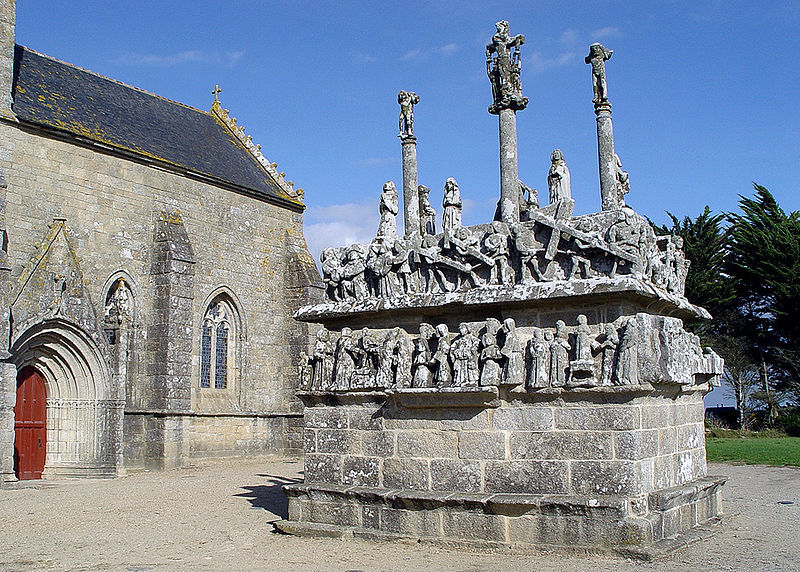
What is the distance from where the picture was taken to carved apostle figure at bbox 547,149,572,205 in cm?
865

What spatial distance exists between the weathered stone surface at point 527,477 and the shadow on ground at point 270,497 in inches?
123

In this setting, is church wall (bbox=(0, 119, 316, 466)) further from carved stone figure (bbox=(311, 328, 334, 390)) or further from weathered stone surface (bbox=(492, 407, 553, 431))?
weathered stone surface (bbox=(492, 407, 553, 431))

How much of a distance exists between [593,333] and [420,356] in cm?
171

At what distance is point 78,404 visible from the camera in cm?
1720

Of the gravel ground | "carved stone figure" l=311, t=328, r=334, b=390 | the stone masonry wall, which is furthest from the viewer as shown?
"carved stone figure" l=311, t=328, r=334, b=390

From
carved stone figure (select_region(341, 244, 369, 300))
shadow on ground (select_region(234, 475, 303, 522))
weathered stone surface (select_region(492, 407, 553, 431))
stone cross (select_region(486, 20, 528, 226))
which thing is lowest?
shadow on ground (select_region(234, 475, 303, 522))

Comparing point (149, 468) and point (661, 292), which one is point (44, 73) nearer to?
point (149, 468)

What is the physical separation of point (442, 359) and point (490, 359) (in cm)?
54

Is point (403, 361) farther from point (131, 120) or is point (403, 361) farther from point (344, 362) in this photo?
point (131, 120)

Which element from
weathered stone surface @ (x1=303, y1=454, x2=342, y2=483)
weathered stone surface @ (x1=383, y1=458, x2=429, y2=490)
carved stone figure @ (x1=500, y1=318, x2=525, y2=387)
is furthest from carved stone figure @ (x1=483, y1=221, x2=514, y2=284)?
weathered stone surface @ (x1=303, y1=454, x2=342, y2=483)

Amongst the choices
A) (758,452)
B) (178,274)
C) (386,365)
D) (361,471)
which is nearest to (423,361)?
(386,365)

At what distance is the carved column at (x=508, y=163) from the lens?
862cm

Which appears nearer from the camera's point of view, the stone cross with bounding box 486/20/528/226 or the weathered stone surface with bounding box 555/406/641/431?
the weathered stone surface with bounding box 555/406/641/431

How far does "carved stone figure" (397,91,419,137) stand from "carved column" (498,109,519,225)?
1.52 meters
